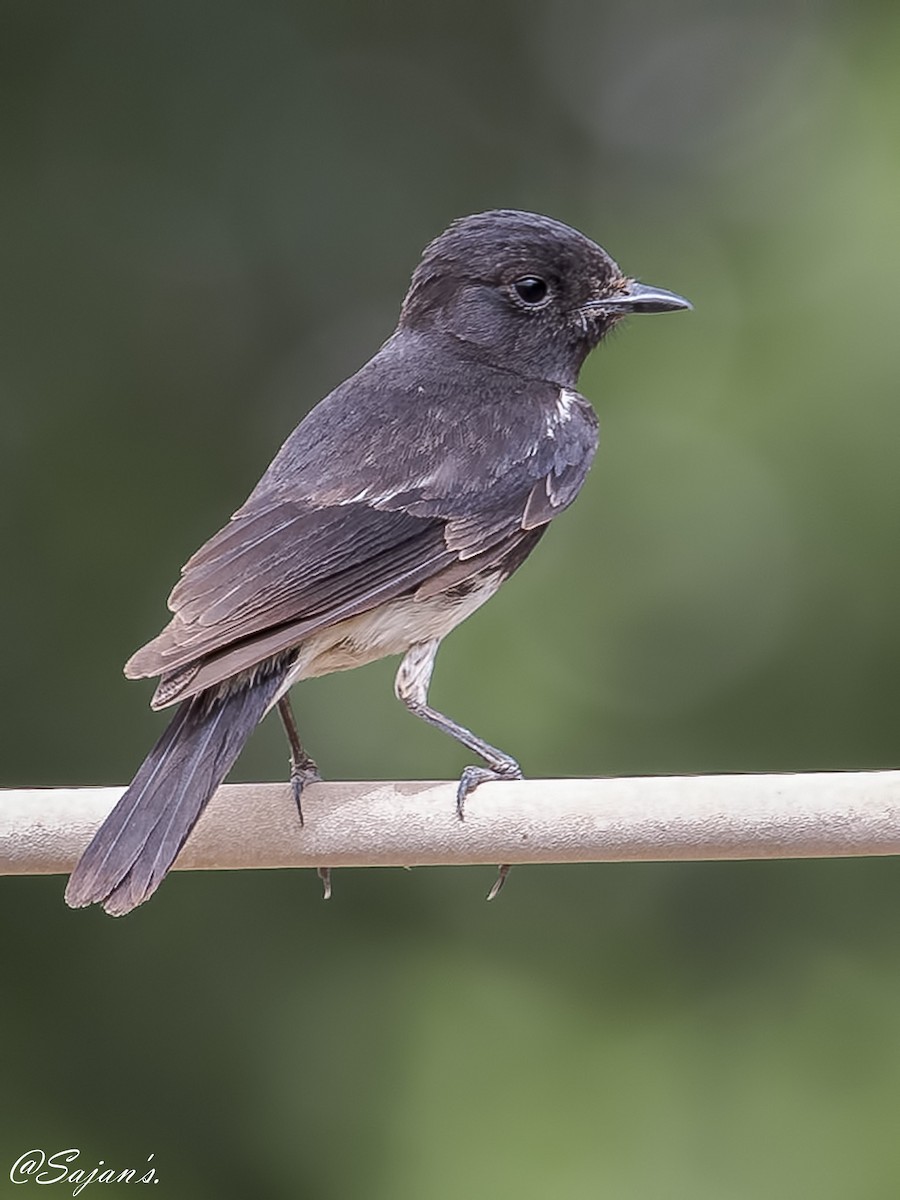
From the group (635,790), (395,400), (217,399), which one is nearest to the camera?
(635,790)

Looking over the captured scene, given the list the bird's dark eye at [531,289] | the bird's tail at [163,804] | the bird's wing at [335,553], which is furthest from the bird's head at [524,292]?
the bird's tail at [163,804]

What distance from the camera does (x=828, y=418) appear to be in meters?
4.23

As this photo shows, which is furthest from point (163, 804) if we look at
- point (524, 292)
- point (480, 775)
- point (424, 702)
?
point (524, 292)

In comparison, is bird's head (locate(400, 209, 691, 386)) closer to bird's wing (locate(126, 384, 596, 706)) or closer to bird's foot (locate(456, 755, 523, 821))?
bird's wing (locate(126, 384, 596, 706))

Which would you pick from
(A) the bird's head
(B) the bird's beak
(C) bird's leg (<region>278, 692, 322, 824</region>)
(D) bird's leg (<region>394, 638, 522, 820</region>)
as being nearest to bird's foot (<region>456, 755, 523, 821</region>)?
(D) bird's leg (<region>394, 638, 522, 820</region>)

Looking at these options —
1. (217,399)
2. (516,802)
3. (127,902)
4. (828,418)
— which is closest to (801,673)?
(828,418)

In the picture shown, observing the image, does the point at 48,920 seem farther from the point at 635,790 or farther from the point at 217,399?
the point at 635,790

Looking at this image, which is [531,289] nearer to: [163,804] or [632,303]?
[632,303]

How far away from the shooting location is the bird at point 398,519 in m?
2.70

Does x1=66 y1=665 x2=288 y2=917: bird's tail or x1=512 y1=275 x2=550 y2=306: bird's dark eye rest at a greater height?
x1=512 y1=275 x2=550 y2=306: bird's dark eye

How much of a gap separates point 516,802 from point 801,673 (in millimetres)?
1899

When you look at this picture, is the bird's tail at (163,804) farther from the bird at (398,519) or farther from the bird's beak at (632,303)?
the bird's beak at (632,303)

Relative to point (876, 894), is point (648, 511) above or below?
above

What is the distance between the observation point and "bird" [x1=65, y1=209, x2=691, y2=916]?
2.70 m
